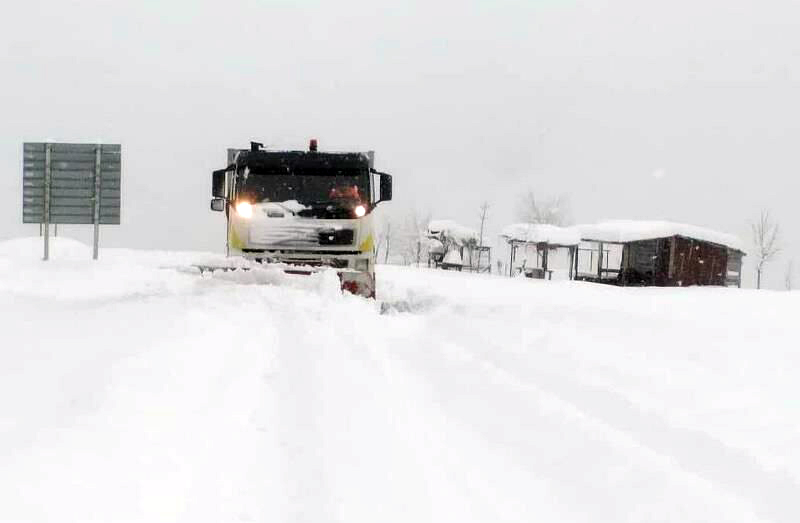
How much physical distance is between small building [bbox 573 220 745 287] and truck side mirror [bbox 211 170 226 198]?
28182 mm

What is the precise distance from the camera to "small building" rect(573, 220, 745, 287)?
118ft

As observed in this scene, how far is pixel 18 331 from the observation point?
5.89m

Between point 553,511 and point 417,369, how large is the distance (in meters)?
2.85

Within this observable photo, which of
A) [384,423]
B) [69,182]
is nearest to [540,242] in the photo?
[69,182]

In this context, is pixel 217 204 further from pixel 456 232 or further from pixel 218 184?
pixel 456 232

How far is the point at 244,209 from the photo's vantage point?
10.9m

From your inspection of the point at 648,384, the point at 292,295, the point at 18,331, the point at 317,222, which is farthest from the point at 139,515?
the point at 317,222

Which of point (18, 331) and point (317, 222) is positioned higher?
point (317, 222)

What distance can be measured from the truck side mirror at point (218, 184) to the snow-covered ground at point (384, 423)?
4437 millimetres

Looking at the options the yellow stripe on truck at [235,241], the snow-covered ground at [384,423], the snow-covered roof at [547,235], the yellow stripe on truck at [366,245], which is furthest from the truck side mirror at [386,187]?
the snow-covered roof at [547,235]

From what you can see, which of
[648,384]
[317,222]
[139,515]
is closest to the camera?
[139,515]

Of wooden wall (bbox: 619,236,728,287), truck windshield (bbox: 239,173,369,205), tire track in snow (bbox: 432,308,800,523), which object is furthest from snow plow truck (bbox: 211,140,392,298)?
wooden wall (bbox: 619,236,728,287)

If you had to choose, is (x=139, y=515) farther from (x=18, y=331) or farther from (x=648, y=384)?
(x=18, y=331)

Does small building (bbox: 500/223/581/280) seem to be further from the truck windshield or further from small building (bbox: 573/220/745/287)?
the truck windshield
